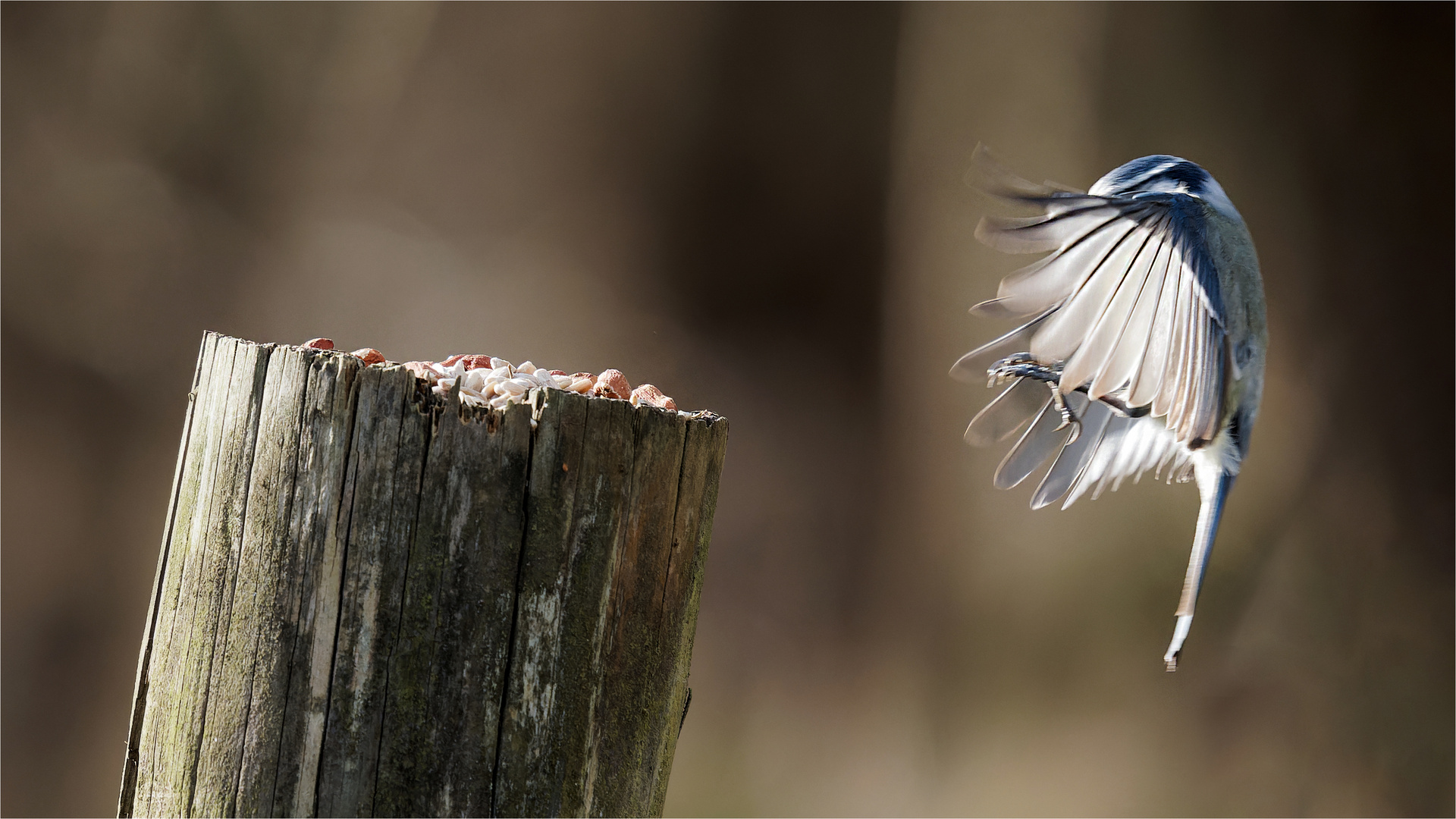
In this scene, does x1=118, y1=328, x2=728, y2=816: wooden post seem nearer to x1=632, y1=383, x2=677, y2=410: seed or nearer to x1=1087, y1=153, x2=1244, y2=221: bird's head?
x1=632, y1=383, x2=677, y2=410: seed

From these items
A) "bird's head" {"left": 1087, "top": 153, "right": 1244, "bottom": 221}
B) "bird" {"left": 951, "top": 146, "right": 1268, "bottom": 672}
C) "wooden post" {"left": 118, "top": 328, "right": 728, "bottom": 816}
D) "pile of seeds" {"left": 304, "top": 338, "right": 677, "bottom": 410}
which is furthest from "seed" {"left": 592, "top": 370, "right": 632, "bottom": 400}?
"bird's head" {"left": 1087, "top": 153, "right": 1244, "bottom": 221}

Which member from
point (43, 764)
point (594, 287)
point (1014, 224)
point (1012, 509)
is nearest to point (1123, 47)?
point (1012, 509)

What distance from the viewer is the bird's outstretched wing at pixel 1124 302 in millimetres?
1596

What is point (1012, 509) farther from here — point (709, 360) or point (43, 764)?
point (43, 764)

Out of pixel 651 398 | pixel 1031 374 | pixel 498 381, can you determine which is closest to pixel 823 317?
pixel 1031 374

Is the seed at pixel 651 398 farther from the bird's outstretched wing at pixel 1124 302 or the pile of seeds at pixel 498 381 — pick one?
the bird's outstretched wing at pixel 1124 302

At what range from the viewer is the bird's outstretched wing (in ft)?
5.24

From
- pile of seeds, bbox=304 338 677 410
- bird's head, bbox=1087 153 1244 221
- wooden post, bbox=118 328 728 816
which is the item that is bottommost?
wooden post, bbox=118 328 728 816

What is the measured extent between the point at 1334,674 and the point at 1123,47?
3.00 m

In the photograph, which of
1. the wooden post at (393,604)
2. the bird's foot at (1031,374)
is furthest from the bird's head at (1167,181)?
the wooden post at (393,604)

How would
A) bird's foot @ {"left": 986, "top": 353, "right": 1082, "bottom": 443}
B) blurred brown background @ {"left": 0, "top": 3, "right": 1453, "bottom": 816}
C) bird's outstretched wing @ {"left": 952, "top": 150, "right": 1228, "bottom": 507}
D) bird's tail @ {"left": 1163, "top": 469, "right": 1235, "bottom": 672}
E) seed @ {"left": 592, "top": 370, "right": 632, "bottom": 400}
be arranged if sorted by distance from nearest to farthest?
seed @ {"left": 592, "top": 370, "right": 632, "bottom": 400} < bird's outstretched wing @ {"left": 952, "top": 150, "right": 1228, "bottom": 507} < bird's tail @ {"left": 1163, "top": 469, "right": 1235, "bottom": 672} < bird's foot @ {"left": 986, "top": 353, "right": 1082, "bottom": 443} < blurred brown background @ {"left": 0, "top": 3, "right": 1453, "bottom": 816}

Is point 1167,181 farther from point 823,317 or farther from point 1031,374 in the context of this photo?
point 823,317

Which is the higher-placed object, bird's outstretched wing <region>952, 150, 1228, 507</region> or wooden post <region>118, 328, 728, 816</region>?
bird's outstretched wing <region>952, 150, 1228, 507</region>

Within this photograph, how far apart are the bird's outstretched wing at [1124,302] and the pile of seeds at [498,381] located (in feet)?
2.07
